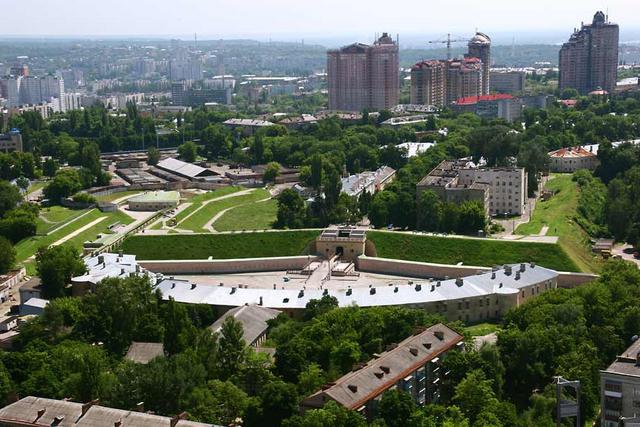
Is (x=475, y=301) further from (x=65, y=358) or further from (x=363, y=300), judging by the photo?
(x=65, y=358)

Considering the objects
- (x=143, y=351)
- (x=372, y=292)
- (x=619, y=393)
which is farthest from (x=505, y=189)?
(x=619, y=393)

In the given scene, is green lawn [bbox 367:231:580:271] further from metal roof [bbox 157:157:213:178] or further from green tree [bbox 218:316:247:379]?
metal roof [bbox 157:157:213:178]

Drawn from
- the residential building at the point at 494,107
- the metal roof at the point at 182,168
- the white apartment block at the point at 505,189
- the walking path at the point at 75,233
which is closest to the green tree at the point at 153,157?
the metal roof at the point at 182,168

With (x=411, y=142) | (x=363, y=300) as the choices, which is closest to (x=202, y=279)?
(x=363, y=300)

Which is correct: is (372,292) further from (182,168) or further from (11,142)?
(11,142)

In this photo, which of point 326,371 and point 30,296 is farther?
point 30,296

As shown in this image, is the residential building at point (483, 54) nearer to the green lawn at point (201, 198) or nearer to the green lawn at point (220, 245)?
the green lawn at point (201, 198)
